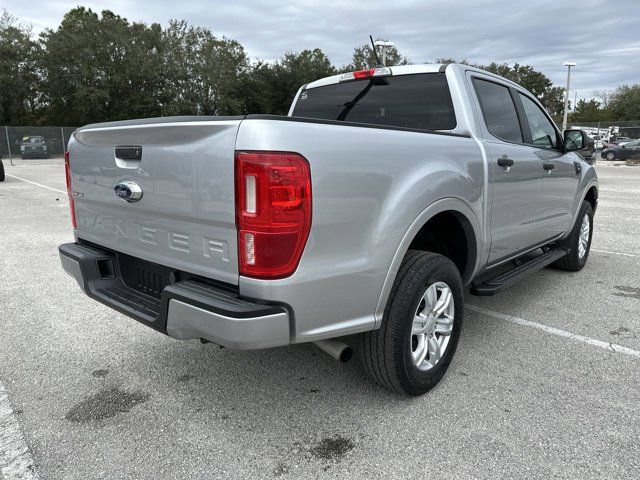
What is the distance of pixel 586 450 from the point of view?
90.7 inches

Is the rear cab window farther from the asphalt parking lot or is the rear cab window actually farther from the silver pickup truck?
the asphalt parking lot

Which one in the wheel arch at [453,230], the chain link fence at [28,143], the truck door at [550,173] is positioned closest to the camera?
the wheel arch at [453,230]

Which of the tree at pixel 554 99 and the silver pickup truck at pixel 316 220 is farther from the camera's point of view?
the tree at pixel 554 99

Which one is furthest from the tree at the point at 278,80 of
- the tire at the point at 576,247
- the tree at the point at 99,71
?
the tire at the point at 576,247

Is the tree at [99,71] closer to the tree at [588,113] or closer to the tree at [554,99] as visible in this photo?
the tree at [554,99]

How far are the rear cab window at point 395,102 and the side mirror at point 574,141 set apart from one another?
1.85 meters

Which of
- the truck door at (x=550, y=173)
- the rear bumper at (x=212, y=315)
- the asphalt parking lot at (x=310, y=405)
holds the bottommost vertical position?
the asphalt parking lot at (x=310, y=405)

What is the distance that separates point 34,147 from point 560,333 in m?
32.5

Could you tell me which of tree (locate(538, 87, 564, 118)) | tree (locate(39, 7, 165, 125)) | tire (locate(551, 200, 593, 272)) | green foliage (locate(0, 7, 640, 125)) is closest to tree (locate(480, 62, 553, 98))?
tree (locate(538, 87, 564, 118))

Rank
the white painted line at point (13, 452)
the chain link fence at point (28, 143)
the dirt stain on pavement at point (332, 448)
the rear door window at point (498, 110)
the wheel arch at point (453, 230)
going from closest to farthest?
the white painted line at point (13, 452) < the dirt stain on pavement at point (332, 448) < the wheel arch at point (453, 230) < the rear door window at point (498, 110) < the chain link fence at point (28, 143)

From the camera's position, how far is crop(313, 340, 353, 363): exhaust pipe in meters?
2.44

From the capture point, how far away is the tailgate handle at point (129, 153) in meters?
2.43

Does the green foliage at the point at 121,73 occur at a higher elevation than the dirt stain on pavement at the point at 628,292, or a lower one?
higher

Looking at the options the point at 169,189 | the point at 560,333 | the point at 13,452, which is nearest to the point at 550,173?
the point at 560,333
